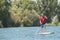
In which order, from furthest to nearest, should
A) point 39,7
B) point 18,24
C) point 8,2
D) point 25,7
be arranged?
point 39,7 < point 25,7 < point 8,2 < point 18,24

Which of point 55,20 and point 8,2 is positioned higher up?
point 8,2

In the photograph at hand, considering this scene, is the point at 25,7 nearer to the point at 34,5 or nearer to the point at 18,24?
the point at 34,5

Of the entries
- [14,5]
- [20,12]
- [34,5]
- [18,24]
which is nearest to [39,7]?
[34,5]

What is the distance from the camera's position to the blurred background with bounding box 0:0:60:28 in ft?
207

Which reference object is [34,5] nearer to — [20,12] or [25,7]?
[25,7]

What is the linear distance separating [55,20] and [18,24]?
10.1 meters

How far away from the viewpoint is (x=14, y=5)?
255ft

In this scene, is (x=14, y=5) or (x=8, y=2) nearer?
(x=8, y=2)

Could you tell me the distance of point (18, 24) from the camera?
64062mm

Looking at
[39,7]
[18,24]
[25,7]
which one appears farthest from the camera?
[39,7]

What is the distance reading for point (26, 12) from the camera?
69250mm

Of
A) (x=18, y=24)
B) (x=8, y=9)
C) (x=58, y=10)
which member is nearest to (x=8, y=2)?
(x=8, y=9)

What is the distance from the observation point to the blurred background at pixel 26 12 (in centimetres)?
6322

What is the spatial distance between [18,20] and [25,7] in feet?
38.8
